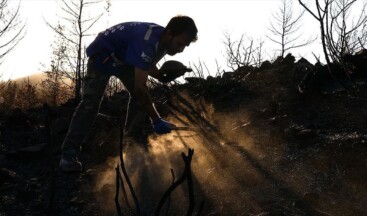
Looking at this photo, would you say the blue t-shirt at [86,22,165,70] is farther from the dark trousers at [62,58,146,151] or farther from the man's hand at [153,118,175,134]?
the man's hand at [153,118,175,134]

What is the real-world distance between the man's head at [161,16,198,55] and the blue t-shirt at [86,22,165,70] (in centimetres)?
7

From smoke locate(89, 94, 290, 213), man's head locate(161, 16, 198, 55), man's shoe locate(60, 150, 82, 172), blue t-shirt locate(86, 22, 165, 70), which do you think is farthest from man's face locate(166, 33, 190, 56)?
man's shoe locate(60, 150, 82, 172)

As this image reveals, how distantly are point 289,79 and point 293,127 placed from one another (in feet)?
6.45

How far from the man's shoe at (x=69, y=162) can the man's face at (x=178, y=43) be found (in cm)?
120

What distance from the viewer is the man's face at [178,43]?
3.11 meters

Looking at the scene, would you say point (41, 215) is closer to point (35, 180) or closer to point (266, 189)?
point (35, 180)

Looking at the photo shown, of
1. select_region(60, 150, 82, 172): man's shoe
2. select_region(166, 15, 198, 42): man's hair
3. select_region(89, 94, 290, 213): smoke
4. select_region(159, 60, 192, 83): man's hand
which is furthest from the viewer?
select_region(159, 60, 192, 83): man's hand

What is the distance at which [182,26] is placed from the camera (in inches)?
120

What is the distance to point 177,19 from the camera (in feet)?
10.1

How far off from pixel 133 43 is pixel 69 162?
3.82 ft

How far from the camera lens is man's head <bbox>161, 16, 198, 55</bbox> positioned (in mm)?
3062

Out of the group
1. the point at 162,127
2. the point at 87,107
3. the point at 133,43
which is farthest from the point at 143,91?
the point at 87,107

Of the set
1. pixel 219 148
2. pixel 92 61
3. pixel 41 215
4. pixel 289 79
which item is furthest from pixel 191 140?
pixel 289 79

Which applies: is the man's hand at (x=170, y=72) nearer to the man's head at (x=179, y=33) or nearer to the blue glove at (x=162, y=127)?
the man's head at (x=179, y=33)
